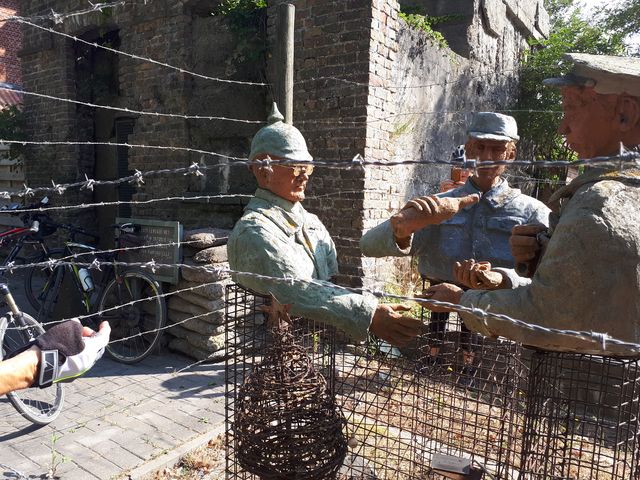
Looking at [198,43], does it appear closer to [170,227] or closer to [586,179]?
[170,227]

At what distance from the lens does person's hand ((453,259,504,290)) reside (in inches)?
66.0

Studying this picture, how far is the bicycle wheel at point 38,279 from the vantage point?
5586mm

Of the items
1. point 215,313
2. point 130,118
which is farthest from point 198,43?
point 215,313

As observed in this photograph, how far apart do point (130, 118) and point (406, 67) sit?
3769mm

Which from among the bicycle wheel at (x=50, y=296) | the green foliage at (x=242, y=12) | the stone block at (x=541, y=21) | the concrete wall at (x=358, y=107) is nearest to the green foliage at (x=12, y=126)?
the bicycle wheel at (x=50, y=296)

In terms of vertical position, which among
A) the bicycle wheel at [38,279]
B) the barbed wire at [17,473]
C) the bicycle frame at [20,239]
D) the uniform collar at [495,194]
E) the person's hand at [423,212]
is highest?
the uniform collar at [495,194]

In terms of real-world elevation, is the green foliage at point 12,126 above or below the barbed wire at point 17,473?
above

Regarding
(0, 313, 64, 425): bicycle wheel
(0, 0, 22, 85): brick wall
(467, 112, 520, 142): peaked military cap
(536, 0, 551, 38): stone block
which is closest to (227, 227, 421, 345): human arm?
(467, 112, 520, 142): peaked military cap

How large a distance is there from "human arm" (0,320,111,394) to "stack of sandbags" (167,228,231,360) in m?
2.47

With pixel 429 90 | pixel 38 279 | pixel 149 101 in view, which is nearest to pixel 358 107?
pixel 429 90

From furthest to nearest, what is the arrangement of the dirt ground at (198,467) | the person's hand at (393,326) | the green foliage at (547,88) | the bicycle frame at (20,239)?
the green foliage at (547,88), the bicycle frame at (20,239), the dirt ground at (198,467), the person's hand at (393,326)

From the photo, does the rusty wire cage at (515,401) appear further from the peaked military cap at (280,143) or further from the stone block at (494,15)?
the stone block at (494,15)

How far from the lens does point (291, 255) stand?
6.74ft

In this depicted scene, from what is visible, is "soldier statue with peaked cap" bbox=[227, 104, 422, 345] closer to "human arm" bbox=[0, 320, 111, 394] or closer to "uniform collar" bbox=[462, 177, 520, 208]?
"human arm" bbox=[0, 320, 111, 394]
